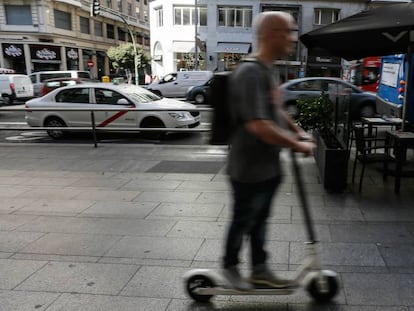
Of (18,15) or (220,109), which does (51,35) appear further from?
(220,109)

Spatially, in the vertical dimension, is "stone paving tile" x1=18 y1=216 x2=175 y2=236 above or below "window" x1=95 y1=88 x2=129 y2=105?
below

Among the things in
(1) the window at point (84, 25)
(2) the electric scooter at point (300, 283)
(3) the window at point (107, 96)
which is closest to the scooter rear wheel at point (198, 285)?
(2) the electric scooter at point (300, 283)

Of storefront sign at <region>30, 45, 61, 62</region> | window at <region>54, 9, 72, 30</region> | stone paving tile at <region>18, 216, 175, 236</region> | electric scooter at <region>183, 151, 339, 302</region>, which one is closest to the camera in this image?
electric scooter at <region>183, 151, 339, 302</region>

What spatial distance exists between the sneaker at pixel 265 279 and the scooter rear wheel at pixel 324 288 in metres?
0.22

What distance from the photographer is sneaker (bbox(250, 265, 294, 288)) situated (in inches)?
114

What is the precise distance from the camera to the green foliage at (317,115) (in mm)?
7266

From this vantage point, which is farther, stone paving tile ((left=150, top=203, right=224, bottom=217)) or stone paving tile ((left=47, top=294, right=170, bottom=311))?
stone paving tile ((left=150, top=203, right=224, bottom=217))

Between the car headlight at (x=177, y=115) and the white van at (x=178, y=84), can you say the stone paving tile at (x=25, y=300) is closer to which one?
the car headlight at (x=177, y=115)

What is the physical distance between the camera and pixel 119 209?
531 cm

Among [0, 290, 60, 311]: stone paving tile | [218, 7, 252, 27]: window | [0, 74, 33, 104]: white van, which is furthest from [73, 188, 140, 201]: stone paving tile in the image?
[218, 7, 252, 27]: window

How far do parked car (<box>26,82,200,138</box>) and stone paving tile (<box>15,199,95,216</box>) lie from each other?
191 inches

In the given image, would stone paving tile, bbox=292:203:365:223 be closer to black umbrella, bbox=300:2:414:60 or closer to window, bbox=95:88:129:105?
black umbrella, bbox=300:2:414:60

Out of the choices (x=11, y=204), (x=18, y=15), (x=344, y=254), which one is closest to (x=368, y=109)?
(x=344, y=254)

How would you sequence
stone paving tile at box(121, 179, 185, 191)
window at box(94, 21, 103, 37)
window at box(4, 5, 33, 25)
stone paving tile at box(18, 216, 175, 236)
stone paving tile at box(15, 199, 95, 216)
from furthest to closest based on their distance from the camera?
window at box(94, 21, 103, 37) < window at box(4, 5, 33, 25) < stone paving tile at box(121, 179, 185, 191) < stone paving tile at box(15, 199, 95, 216) < stone paving tile at box(18, 216, 175, 236)
